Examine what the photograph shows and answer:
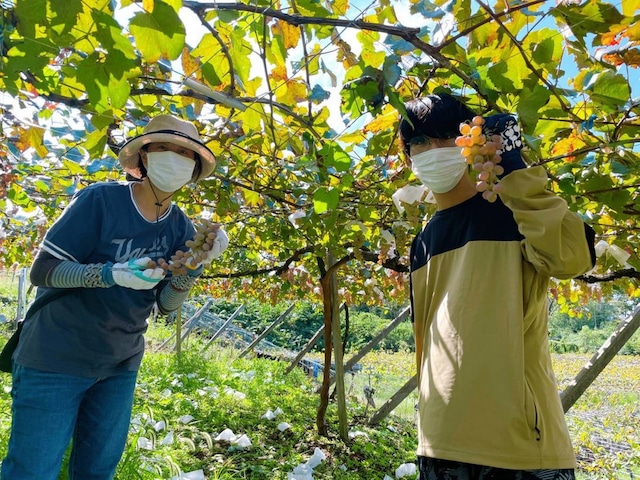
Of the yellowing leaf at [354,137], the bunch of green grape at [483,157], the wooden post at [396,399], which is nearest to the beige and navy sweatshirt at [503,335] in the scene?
the bunch of green grape at [483,157]

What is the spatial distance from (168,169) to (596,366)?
9.33 feet

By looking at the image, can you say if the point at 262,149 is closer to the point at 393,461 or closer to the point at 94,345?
the point at 94,345

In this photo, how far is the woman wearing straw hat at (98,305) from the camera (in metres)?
1.32

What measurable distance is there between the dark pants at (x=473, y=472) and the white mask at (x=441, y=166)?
631 millimetres

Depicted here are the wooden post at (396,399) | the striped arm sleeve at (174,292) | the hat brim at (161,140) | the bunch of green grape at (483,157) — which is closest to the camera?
the bunch of green grape at (483,157)

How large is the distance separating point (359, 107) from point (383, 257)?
82.0 inches

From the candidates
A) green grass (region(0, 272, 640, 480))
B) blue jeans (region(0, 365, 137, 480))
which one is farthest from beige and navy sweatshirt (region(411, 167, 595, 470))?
green grass (region(0, 272, 640, 480))

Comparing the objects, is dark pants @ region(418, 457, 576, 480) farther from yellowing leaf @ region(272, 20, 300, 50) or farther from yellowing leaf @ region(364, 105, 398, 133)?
yellowing leaf @ region(272, 20, 300, 50)

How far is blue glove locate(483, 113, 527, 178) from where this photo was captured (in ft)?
3.08

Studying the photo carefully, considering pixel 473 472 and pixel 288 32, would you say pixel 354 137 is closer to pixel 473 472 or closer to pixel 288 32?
pixel 288 32

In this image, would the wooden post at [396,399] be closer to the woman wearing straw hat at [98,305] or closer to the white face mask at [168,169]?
the woman wearing straw hat at [98,305]

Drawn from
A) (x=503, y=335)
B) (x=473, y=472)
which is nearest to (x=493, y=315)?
(x=503, y=335)

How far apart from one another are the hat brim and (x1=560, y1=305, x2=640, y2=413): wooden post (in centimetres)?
264

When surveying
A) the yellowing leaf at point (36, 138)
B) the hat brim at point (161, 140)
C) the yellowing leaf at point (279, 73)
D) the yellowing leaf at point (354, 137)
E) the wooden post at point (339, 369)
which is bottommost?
the wooden post at point (339, 369)
